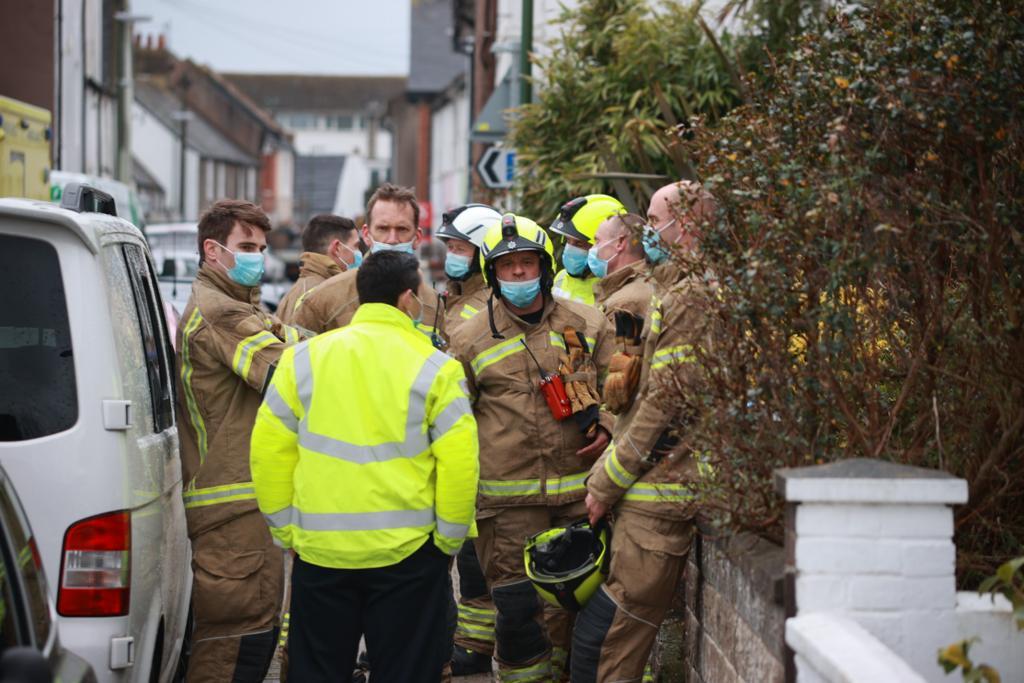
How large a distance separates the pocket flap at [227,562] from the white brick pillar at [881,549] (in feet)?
8.35

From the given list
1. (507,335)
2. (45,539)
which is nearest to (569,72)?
(507,335)

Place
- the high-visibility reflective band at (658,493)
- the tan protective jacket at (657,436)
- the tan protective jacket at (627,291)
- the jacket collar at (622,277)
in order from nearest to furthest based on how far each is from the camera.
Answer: the tan protective jacket at (657,436) < the high-visibility reflective band at (658,493) < the tan protective jacket at (627,291) < the jacket collar at (622,277)

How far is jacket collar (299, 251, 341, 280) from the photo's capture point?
8.43m

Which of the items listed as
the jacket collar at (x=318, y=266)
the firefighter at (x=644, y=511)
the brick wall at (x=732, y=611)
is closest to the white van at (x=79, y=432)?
the firefighter at (x=644, y=511)

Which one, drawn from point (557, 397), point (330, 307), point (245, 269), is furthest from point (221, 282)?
point (557, 397)

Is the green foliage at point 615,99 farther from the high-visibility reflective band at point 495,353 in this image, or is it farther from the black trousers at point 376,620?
the black trousers at point 376,620

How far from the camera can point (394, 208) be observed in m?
7.56

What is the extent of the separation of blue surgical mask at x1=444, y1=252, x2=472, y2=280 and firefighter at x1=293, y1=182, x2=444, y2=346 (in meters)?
0.18

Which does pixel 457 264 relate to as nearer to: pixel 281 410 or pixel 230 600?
pixel 230 600

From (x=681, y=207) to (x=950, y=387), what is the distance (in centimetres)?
111

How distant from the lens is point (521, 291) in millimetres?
6215

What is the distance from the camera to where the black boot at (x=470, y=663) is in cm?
693

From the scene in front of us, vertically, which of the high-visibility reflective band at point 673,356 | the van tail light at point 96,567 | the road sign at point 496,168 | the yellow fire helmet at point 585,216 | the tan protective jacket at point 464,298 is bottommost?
the van tail light at point 96,567

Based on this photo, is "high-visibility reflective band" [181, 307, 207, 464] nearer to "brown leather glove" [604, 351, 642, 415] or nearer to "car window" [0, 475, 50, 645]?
"brown leather glove" [604, 351, 642, 415]
